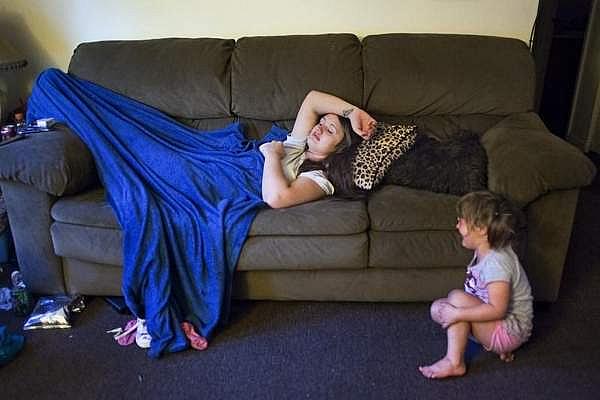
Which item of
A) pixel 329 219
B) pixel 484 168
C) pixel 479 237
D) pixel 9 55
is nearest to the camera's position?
pixel 479 237

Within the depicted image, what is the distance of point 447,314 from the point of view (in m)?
1.63

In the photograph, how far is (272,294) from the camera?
1.97 metres

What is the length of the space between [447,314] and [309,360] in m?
0.47

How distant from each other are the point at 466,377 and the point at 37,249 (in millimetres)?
1601

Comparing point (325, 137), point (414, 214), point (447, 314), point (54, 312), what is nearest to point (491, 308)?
point (447, 314)

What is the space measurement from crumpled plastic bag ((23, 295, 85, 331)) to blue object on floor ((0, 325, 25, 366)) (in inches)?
3.6

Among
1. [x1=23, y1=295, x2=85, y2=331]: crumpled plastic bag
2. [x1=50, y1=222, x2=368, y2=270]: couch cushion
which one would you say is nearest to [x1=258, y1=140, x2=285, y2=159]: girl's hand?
[x1=50, y1=222, x2=368, y2=270]: couch cushion

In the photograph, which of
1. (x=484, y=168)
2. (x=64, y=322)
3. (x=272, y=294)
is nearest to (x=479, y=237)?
(x=484, y=168)

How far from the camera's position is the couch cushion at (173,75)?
2.36 m

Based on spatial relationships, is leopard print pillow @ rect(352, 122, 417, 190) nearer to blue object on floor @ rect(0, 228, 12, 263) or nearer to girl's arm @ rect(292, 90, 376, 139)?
girl's arm @ rect(292, 90, 376, 139)

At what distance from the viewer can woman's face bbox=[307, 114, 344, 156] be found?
6.89ft

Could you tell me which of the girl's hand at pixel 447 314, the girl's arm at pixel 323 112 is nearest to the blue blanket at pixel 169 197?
the girl's arm at pixel 323 112

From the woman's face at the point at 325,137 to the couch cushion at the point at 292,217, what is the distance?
0.27 m

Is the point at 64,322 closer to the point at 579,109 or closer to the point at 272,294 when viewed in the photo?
the point at 272,294
